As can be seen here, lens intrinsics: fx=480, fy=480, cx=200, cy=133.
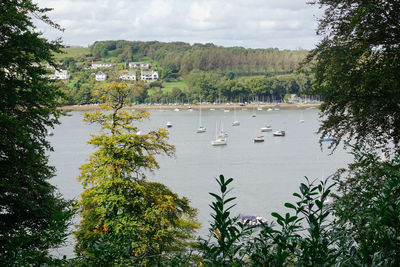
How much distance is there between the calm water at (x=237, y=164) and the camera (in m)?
39.8

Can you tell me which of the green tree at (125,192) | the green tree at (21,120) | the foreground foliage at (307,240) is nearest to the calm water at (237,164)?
the green tree at (125,192)

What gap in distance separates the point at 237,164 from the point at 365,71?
45.2 meters

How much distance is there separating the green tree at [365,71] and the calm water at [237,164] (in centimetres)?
929

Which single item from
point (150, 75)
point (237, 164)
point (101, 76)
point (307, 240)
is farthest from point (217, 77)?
point (307, 240)

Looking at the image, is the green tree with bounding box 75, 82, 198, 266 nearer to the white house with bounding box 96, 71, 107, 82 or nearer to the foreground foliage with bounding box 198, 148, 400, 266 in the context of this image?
the foreground foliage with bounding box 198, 148, 400, 266

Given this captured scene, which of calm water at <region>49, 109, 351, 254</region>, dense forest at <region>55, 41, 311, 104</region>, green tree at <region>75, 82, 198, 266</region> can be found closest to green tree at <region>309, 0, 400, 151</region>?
green tree at <region>75, 82, 198, 266</region>

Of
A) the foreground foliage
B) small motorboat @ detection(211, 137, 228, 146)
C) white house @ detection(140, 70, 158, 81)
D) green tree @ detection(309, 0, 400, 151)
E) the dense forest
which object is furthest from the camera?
white house @ detection(140, 70, 158, 81)

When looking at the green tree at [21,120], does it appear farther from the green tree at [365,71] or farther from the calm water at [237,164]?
the green tree at [365,71]

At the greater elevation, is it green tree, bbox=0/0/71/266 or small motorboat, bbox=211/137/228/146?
green tree, bbox=0/0/71/266

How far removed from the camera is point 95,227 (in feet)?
52.2

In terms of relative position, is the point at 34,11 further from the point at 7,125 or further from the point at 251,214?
the point at 251,214

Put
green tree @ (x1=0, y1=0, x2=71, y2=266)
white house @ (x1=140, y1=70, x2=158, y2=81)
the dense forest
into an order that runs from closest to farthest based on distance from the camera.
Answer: green tree @ (x1=0, y1=0, x2=71, y2=266) < the dense forest < white house @ (x1=140, y1=70, x2=158, y2=81)

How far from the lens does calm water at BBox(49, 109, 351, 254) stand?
39.8 meters

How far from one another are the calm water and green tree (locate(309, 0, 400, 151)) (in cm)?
929
